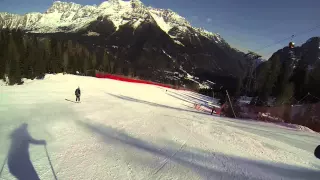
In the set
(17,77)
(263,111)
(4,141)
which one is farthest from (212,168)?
(17,77)

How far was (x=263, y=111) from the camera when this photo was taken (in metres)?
30.2

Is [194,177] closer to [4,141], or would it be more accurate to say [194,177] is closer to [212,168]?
[212,168]

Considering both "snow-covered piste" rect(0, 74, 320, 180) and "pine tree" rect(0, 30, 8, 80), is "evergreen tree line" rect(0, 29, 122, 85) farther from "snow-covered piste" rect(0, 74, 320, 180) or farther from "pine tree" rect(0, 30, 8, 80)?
"snow-covered piste" rect(0, 74, 320, 180)

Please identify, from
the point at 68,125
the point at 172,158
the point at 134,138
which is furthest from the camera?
the point at 68,125

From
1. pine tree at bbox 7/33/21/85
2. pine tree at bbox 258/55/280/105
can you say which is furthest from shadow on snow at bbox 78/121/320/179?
pine tree at bbox 258/55/280/105

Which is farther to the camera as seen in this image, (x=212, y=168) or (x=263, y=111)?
(x=263, y=111)

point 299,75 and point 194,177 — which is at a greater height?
point 299,75

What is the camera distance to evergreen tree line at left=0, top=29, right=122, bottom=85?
56.1m

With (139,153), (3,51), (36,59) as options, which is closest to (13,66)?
(3,51)

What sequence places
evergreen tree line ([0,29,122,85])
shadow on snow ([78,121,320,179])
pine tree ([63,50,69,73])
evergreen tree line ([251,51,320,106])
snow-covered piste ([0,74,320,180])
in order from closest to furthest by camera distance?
snow-covered piste ([0,74,320,180])
shadow on snow ([78,121,320,179])
evergreen tree line ([251,51,320,106])
evergreen tree line ([0,29,122,85])
pine tree ([63,50,69,73])

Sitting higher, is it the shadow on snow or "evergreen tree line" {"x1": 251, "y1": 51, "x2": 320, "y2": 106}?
"evergreen tree line" {"x1": 251, "y1": 51, "x2": 320, "y2": 106}

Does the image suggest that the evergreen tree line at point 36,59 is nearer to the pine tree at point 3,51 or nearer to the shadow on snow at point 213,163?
the pine tree at point 3,51

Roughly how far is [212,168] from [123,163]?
329 cm

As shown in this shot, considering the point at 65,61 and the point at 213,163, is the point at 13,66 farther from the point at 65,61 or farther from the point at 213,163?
the point at 213,163
